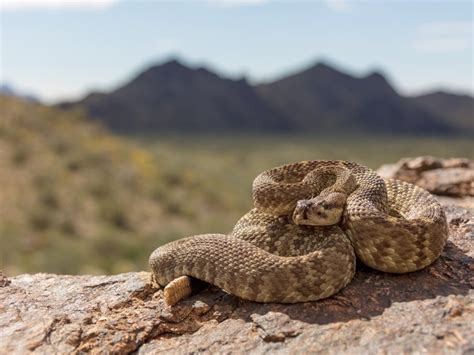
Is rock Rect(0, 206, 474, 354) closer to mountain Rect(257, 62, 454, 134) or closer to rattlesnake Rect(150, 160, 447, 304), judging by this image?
rattlesnake Rect(150, 160, 447, 304)

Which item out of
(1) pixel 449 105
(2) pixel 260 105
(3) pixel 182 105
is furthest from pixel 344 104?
(3) pixel 182 105

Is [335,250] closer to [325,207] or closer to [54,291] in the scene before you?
[325,207]

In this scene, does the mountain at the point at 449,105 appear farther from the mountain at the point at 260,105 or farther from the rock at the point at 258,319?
the rock at the point at 258,319

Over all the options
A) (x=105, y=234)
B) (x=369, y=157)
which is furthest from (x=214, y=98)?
(x=105, y=234)

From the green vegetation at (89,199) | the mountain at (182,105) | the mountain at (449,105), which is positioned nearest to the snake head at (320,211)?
the green vegetation at (89,199)

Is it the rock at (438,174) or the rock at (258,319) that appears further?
the rock at (438,174)

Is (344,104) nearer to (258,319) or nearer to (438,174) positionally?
(438,174)

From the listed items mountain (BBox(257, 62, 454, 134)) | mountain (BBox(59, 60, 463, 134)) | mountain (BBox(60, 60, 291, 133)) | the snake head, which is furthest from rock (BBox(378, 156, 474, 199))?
mountain (BBox(257, 62, 454, 134))
